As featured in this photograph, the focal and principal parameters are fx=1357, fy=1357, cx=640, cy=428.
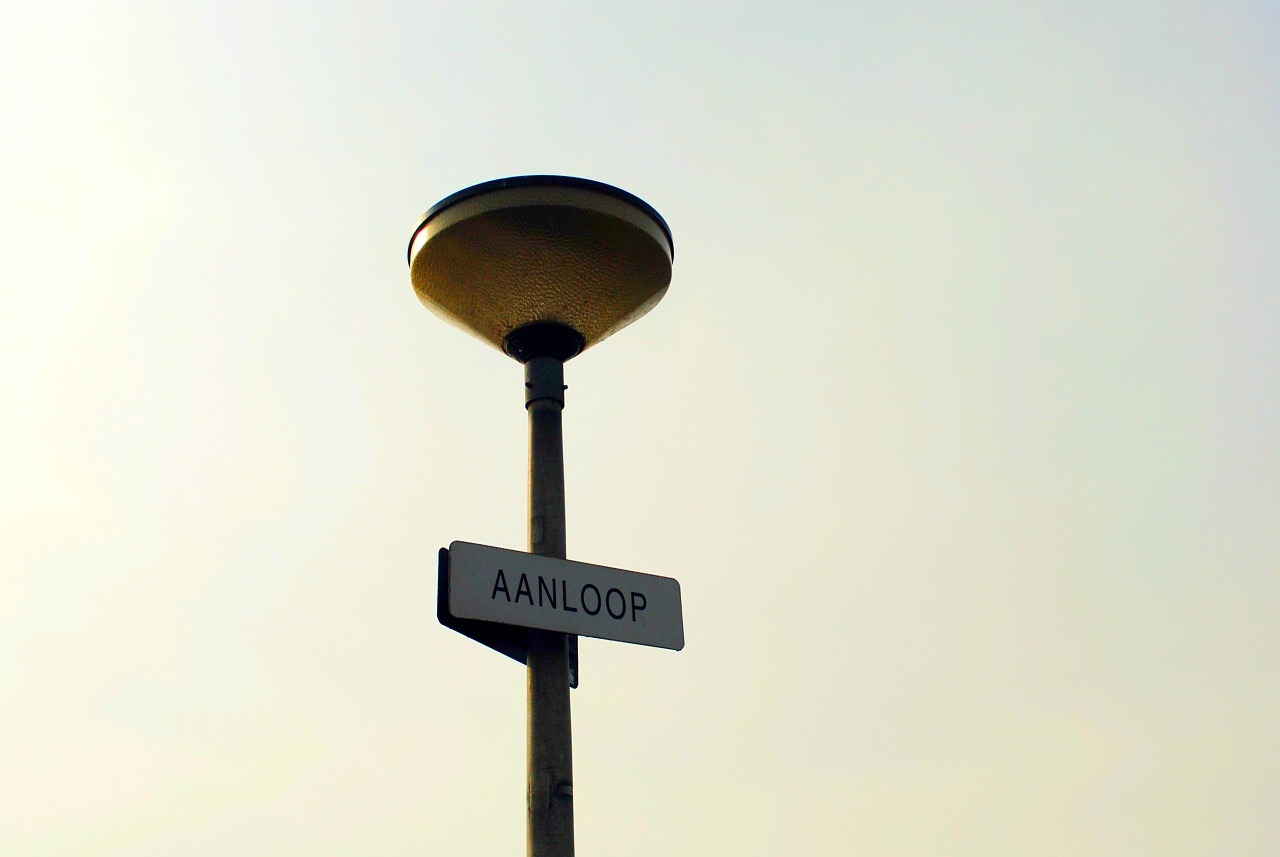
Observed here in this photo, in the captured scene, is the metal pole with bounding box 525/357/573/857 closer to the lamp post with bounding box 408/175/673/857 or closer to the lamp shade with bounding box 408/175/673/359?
the lamp post with bounding box 408/175/673/857

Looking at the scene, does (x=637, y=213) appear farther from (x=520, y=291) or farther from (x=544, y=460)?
(x=544, y=460)

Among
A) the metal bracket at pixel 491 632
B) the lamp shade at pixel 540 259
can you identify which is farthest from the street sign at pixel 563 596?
the lamp shade at pixel 540 259

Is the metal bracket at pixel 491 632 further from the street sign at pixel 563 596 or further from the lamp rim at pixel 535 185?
the lamp rim at pixel 535 185

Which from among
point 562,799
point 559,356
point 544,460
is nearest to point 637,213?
point 559,356

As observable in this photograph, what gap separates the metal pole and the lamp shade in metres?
0.28

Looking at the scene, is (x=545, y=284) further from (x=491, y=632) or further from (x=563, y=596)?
(x=491, y=632)

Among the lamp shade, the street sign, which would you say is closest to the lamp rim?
the lamp shade

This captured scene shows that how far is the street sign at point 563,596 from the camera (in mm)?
5648

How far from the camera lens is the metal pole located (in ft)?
18.5

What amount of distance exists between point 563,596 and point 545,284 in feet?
4.99

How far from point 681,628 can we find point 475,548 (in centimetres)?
114

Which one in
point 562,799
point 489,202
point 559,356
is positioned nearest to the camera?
point 562,799

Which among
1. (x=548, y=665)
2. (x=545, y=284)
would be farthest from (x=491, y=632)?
(x=545, y=284)

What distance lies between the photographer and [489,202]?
6.22 metres
